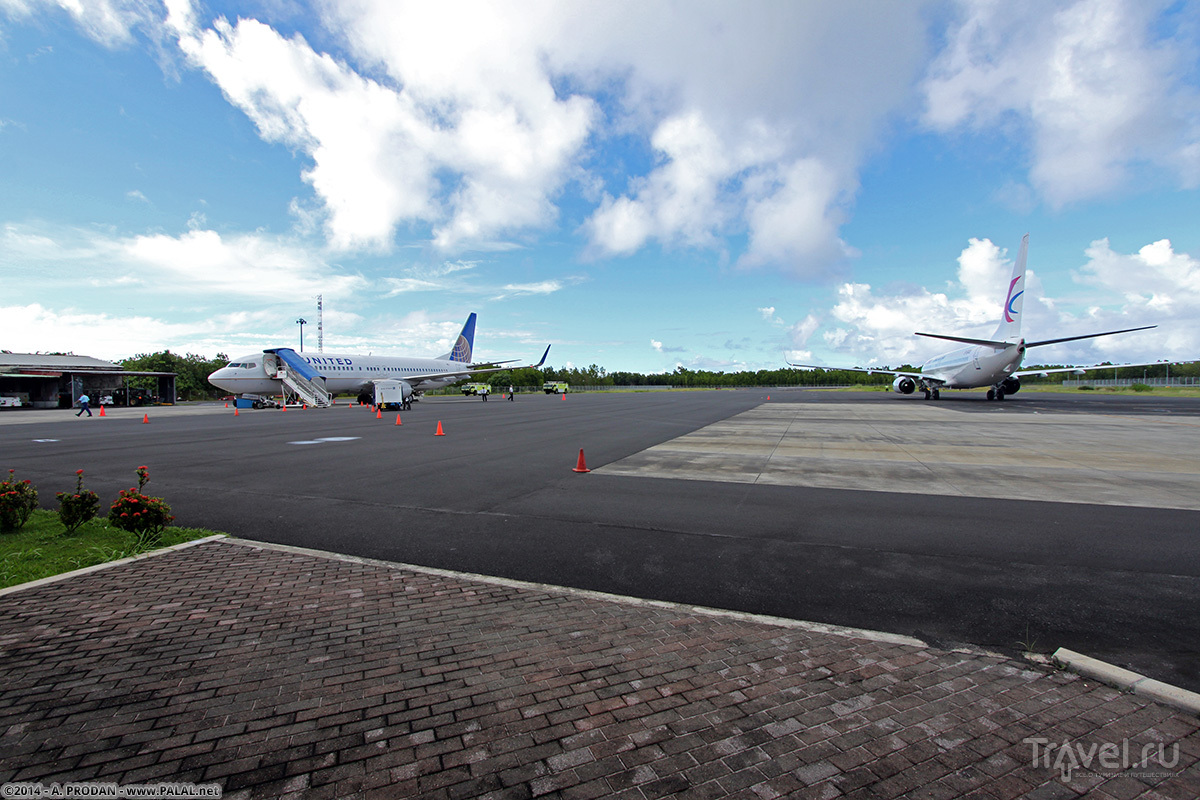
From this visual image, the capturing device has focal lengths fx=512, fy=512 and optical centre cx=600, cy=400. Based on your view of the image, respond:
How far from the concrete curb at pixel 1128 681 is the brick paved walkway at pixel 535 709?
11 centimetres

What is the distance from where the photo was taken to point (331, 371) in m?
40.0

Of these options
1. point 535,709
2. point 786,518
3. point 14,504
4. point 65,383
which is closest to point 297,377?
point 65,383

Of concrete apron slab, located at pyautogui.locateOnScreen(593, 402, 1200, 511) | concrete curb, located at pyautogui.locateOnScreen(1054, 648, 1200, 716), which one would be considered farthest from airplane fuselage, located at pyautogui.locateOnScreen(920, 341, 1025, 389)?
concrete curb, located at pyautogui.locateOnScreen(1054, 648, 1200, 716)

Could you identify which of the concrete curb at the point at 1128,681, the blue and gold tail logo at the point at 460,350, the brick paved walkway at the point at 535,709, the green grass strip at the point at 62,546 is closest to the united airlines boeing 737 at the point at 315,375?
the blue and gold tail logo at the point at 460,350

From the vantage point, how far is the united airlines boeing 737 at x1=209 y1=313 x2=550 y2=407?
35.8 m

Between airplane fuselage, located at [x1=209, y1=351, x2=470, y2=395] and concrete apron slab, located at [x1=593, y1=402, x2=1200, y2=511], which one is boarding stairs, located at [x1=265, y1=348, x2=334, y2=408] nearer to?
airplane fuselage, located at [x1=209, y1=351, x2=470, y2=395]

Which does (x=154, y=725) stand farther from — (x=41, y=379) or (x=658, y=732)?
(x=41, y=379)

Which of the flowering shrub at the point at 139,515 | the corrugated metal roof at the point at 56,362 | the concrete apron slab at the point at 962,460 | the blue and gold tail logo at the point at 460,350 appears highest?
the blue and gold tail logo at the point at 460,350

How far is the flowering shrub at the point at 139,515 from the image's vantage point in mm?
5852

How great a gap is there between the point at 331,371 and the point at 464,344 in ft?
72.1

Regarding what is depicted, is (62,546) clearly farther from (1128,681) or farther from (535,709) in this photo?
(1128,681)

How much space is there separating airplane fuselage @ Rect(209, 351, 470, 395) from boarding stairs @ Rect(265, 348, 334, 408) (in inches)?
24.2

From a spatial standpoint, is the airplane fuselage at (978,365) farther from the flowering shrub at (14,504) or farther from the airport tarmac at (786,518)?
the flowering shrub at (14,504)

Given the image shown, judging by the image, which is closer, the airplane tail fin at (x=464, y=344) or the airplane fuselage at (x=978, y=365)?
the airplane fuselage at (x=978, y=365)
